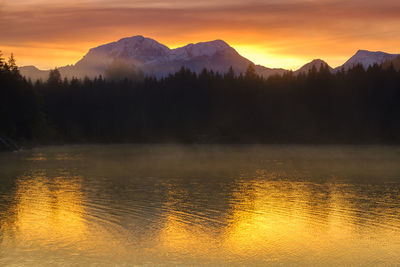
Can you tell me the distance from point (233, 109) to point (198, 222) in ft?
506

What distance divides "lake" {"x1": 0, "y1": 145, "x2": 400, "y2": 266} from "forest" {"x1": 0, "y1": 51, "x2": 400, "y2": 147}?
108284mm

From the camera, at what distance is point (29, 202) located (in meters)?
28.5

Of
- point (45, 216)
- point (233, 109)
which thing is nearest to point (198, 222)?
point (45, 216)

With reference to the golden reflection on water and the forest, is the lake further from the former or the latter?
the forest

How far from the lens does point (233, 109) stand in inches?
6900

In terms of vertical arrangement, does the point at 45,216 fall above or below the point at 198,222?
below

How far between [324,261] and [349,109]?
6150 inches

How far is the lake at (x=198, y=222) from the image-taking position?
16.5 metres

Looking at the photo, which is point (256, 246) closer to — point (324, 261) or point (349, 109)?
point (324, 261)

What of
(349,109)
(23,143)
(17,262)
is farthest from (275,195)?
(349,109)

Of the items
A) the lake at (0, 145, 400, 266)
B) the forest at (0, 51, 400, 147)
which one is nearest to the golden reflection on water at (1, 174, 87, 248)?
the lake at (0, 145, 400, 266)

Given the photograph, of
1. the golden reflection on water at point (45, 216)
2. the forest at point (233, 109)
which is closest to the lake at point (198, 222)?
the golden reflection on water at point (45, 216)

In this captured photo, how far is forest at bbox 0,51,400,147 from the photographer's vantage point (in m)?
156

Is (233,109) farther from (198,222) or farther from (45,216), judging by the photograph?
(198,222)
